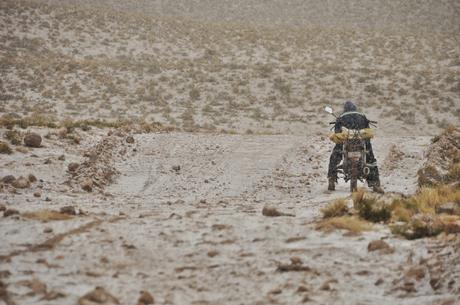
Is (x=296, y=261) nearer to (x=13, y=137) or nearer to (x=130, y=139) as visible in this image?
(x=13, y=137)

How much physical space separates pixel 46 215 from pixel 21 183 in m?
3.67

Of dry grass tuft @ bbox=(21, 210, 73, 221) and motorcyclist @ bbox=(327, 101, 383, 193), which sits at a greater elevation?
motorcyclist @ bbox=(327, 101, 383, 193)

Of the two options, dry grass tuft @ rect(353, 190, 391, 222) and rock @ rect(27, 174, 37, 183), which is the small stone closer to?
dry grass tuft @ rect(353, 190, 391, 222)

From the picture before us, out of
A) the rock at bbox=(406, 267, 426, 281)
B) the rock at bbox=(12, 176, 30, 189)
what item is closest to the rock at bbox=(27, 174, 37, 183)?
the rock at bbox=(12, 176, 30, 189)

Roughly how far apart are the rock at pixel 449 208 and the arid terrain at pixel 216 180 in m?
0.03

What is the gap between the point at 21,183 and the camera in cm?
1309

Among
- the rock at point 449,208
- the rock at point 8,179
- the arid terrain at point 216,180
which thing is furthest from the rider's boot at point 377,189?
the rock at point 8,179

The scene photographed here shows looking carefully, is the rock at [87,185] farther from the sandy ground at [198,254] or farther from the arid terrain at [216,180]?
the sandy ground at [198,254]

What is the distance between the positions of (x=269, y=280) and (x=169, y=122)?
95.8ft

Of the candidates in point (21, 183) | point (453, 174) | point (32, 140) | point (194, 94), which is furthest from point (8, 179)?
point (194, 94)

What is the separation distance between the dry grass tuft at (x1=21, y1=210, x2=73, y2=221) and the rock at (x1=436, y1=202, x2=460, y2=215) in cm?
496

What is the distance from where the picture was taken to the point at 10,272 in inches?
296

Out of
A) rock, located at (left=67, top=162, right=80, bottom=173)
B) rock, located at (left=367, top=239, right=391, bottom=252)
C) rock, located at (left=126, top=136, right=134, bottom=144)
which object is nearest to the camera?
rock, located at (left=367, top=239, right=391, bottom=252)

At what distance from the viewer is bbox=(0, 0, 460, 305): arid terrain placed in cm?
749
